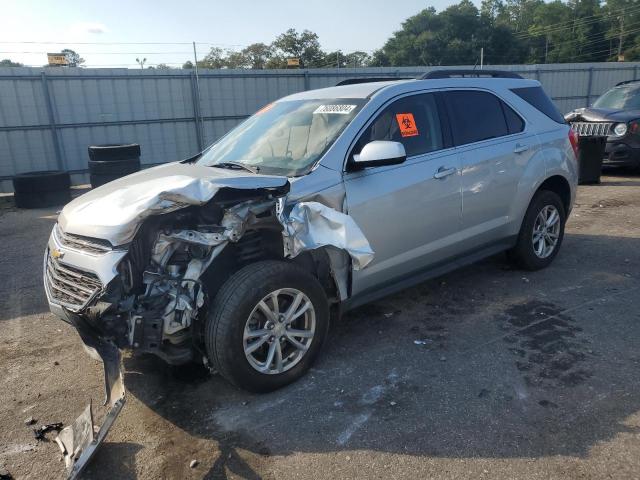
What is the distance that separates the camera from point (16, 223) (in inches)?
346

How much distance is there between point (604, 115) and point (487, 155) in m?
7.72

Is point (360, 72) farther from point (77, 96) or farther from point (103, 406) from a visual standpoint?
point (103, 406)

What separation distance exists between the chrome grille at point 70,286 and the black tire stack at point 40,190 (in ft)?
24.1

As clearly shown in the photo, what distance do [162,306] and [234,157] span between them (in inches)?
63.7

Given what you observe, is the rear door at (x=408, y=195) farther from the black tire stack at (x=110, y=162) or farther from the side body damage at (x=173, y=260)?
the black tire stack at (x=110, y=162)

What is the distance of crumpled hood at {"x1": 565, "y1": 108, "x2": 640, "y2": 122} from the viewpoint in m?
10.4

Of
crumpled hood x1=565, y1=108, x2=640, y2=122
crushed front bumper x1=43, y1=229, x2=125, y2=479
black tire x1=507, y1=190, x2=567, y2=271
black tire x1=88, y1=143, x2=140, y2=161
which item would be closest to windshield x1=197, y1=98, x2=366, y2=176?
crushed front bumper x1=43, y1=229, x2=125, y2=479

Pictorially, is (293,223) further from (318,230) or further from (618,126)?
(618,126)

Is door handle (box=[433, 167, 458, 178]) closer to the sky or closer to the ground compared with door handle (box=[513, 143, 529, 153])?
closer to the ground

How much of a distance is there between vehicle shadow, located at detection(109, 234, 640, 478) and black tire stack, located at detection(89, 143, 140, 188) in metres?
7.10

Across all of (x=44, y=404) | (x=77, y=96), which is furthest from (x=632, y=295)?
(x=77, y=96)

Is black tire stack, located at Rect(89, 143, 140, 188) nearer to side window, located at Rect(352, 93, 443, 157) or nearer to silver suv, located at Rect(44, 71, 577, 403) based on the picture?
silver suv, located at Rect(44, 71, 577, 403)

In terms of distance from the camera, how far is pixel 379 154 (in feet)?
11.7

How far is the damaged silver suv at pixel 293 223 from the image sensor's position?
3.03 meters
